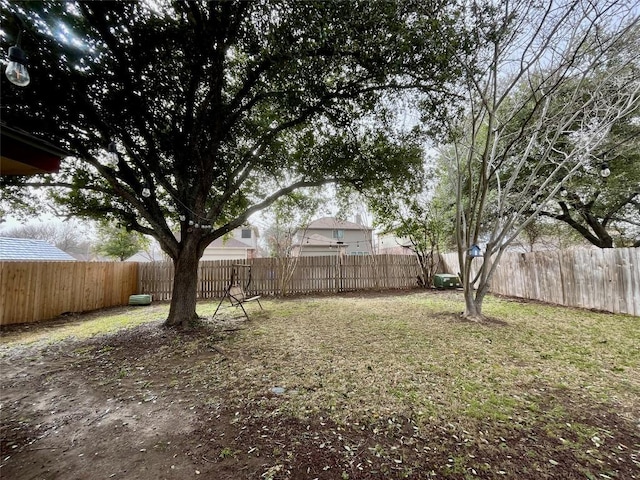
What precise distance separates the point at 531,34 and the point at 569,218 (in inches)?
353

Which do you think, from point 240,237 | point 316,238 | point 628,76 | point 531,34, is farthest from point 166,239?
point 240,237

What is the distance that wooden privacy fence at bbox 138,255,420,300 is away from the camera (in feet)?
29.9

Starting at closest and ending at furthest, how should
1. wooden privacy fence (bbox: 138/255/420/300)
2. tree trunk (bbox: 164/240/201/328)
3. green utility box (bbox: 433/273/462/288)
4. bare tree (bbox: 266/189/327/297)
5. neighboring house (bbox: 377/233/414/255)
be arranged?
tree trunk (bbox: 164/240/201/328), bare tree (bbox: 266/189/327/297), wooden privacy fence (bbox: 138/255/420/300), green utility box (bbox: 433/273/462/288), neighboring house (bbox: 377/233/414/255)

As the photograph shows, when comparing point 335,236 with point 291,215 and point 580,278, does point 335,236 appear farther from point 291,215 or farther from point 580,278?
point 580,278

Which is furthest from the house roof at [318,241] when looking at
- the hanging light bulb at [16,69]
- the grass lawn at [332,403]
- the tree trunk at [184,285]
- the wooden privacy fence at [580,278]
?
the hanging light bulb at [16,69]

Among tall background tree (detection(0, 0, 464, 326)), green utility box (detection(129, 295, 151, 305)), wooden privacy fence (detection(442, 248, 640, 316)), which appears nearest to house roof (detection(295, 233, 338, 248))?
green utility box (detection(129, 295, 151, 305))

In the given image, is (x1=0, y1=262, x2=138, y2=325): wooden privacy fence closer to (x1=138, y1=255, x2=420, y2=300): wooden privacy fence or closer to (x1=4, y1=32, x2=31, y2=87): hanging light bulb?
(x1=138, y1=255, x2=420, y2=300): wooden privacy fence

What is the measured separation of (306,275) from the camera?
10.0 m

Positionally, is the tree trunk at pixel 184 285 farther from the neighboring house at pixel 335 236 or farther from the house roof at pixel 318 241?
the neighboring house at pixel 335 236

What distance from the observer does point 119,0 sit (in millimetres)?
3502

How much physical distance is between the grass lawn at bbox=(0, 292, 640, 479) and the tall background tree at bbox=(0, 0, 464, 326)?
80.0 inches

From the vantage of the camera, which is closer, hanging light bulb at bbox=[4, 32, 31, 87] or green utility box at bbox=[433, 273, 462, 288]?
hanging light bulb at bbox=[4, 32, 31, 87]

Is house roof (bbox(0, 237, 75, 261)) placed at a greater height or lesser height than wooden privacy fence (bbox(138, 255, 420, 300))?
greater

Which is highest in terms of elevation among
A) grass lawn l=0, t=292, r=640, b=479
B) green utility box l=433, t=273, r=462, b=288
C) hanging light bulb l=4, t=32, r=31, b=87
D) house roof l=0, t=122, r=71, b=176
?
hanging light bulb l=4, t=32, r=31, b=87
